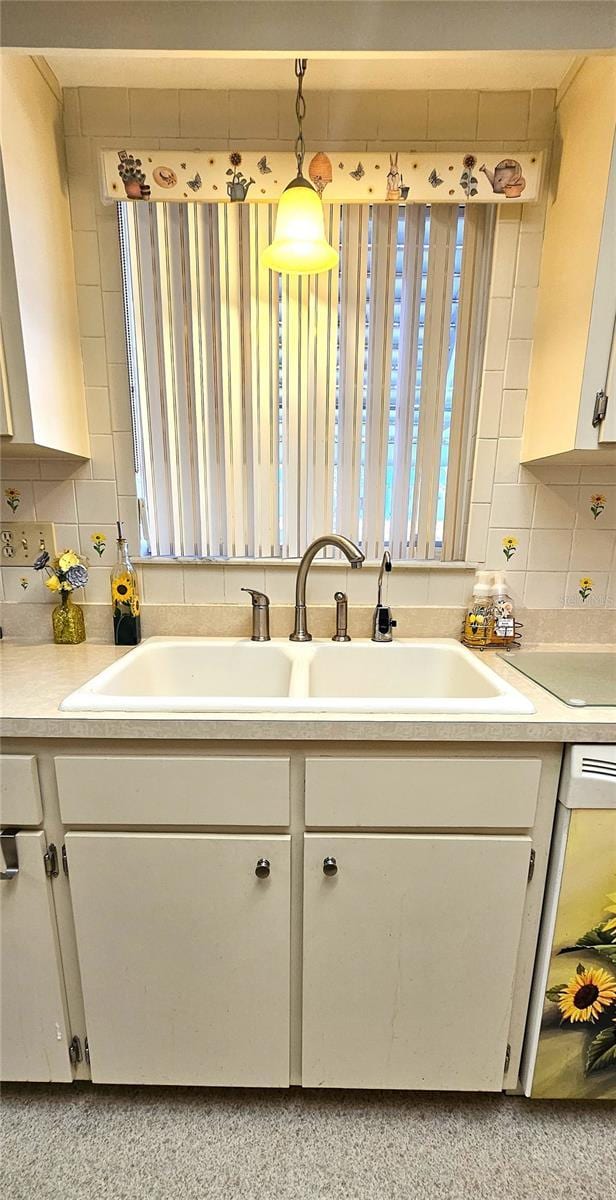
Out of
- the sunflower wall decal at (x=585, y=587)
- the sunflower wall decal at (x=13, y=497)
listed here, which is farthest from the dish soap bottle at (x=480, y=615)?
the sunflower wall decal at (x=13, y=497)

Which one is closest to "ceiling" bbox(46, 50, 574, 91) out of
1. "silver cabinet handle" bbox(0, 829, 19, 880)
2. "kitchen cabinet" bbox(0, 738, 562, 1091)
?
"kitchen cabinet" bbox(0, 738, 562, 1091)

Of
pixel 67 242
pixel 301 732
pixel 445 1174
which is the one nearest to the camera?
pixel 301 732

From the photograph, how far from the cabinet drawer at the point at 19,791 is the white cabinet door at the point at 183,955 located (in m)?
0.09

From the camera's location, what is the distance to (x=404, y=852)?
923 mm

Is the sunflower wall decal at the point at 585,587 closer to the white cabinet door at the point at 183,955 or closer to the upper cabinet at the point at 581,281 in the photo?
the upper cabinet at the point at 581,281

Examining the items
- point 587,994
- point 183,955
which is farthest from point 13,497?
point 587,994

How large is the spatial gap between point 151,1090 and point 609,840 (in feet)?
3.85

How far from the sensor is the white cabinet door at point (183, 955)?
36.8 inches

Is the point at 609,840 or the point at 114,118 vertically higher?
the point at 114,118

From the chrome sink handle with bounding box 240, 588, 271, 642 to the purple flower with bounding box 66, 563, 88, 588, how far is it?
441 millimetres

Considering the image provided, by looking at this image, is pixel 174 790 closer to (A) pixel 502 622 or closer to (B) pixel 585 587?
(A) pixel 502 622

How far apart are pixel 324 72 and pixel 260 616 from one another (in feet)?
4.27

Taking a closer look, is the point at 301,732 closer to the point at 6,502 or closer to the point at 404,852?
the point at 404,852

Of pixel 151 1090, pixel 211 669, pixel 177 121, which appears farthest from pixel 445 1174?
pixel 177 121
